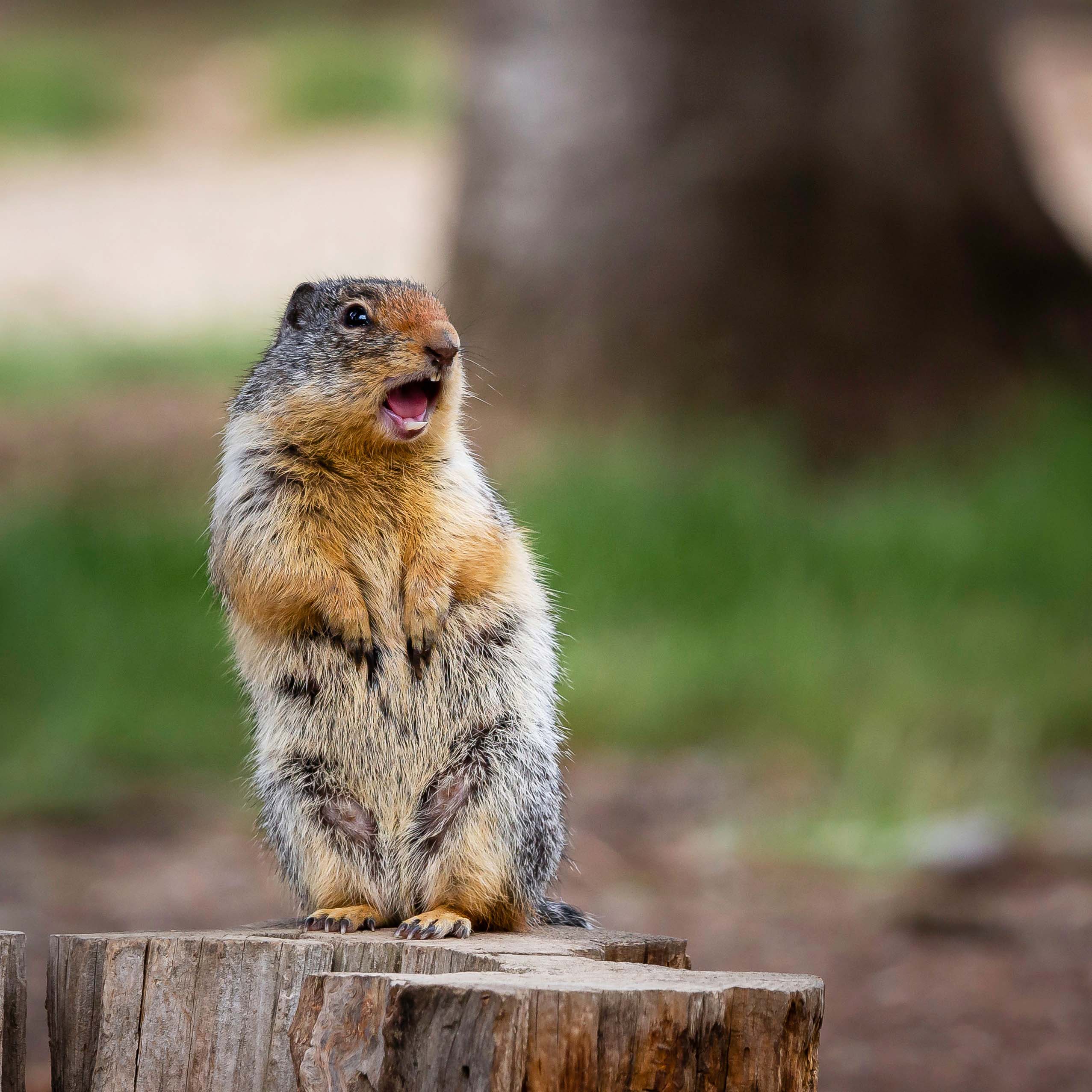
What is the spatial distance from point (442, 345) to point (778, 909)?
4.13 metres

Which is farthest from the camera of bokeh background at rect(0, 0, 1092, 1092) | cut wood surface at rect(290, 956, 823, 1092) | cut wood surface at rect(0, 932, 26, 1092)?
bokeh background at rect(0, 0, 1092, 1092)

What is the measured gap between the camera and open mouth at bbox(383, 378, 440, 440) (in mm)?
4070

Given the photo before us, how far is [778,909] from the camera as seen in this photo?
7.37 meters

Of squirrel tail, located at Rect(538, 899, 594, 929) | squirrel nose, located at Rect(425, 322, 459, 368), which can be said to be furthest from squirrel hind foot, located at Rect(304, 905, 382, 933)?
squirrel nose, located at Rect(425, 322, 459, 368)

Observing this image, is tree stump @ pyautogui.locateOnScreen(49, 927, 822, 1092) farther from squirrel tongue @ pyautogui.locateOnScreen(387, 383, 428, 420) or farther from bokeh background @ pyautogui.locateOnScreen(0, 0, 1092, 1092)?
bokeh background @ pyautogui.locateOnScreen(0, 0, 1092, 1092)

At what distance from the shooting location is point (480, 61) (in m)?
11.4

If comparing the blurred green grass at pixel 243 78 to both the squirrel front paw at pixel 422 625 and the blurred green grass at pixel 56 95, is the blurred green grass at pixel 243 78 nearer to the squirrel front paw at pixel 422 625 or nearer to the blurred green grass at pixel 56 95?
the blurred green grass at pixel 56 95

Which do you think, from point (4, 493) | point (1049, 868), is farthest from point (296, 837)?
point (4, 493)

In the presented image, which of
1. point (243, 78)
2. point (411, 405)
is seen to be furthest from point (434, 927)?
point (243, 78)

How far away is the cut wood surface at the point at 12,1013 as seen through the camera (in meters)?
3.34

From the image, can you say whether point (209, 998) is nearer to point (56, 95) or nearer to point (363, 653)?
point (363, 653)

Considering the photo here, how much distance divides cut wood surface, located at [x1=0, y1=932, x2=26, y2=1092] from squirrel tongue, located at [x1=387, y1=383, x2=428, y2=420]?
1.54 metres

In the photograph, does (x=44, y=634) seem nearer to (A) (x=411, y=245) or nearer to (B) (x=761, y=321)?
(B) (x=761, y=321)

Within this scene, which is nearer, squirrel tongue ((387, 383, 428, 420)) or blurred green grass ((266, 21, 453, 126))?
squirrel tongue ((387, 383, 428, 420))
